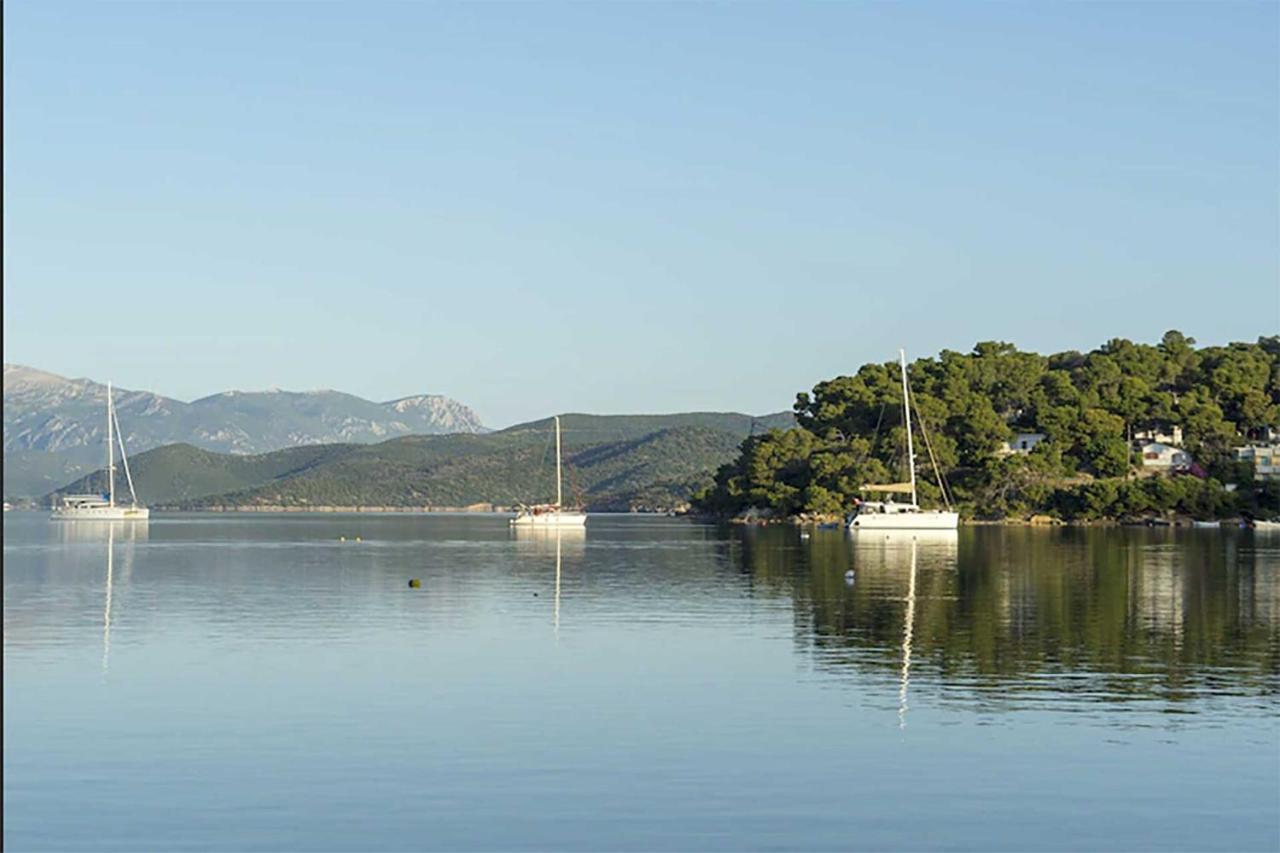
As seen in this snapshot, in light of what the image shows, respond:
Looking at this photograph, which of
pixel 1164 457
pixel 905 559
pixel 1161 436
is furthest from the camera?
pixel 1161 436

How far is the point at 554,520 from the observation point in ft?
503

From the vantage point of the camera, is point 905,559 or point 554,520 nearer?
point 905,559

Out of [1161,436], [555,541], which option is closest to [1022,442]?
[1161,436]

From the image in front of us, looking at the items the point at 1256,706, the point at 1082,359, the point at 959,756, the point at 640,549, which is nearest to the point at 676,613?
the point at 1256,706

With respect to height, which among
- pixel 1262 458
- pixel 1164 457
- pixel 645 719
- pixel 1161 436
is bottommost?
pixel 645 719

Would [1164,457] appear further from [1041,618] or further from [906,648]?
[906,648]

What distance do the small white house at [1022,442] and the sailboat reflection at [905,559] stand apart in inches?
1558

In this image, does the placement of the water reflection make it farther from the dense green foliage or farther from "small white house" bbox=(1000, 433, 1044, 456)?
→ "small white house" bbox=(1000, 433, 1044, 456)

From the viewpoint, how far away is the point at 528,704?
1192 inches

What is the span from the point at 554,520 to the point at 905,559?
71.1m

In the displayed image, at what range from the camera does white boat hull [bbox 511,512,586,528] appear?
15212 cm

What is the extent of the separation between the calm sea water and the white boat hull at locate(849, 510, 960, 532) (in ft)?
221

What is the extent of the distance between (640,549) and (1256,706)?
73.8 meters

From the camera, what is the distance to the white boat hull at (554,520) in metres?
152
